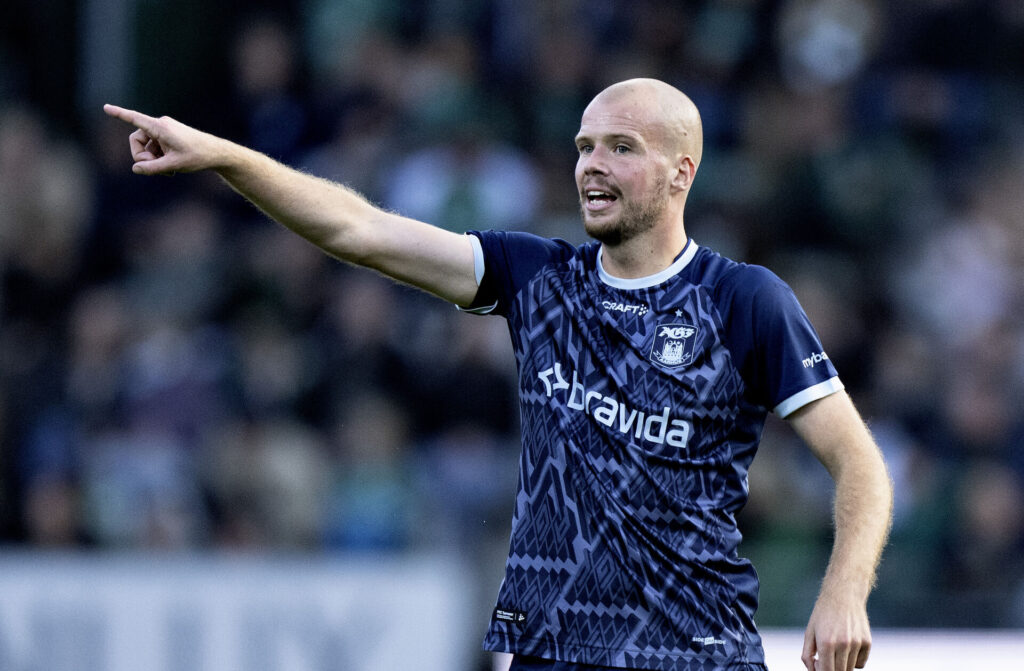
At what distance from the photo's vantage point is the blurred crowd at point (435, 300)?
8789 millimetres

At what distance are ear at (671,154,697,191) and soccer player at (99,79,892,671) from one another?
1 centimetres

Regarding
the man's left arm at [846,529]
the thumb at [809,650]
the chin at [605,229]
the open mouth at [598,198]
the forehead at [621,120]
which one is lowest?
the thumb at [809,650]

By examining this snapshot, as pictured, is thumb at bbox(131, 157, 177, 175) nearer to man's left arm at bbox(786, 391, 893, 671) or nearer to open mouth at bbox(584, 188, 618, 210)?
open mouth at bbox(584, 188, 618, 210)

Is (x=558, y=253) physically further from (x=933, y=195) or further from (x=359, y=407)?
(x=933, y=195)

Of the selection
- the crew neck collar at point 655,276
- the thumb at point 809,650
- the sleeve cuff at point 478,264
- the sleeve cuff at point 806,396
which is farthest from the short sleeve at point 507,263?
the thumb at point 809,650

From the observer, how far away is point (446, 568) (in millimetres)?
7875

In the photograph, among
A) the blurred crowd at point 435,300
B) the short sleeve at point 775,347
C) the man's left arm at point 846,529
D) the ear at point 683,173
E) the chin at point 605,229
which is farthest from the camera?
the blurred crowd at point 435,300

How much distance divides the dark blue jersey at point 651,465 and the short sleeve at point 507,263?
9.1 inches

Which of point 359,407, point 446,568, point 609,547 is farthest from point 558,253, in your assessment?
point 359,407

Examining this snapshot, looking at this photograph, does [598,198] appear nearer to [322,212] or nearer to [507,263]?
[507,263]

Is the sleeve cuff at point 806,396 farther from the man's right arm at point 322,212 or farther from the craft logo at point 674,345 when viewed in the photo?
the man's right arm at point 322,212

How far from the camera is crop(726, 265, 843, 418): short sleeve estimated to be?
14.3 ft

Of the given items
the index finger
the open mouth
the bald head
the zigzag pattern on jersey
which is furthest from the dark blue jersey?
the index finger

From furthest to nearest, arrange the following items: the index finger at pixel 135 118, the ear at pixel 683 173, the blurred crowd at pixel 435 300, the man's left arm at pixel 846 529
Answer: the blurred crowd at pixel 435 300 < the ear at pixel 683 173 < the index finger at pixel 135 118 < the man's left arm at pixel 846 529
